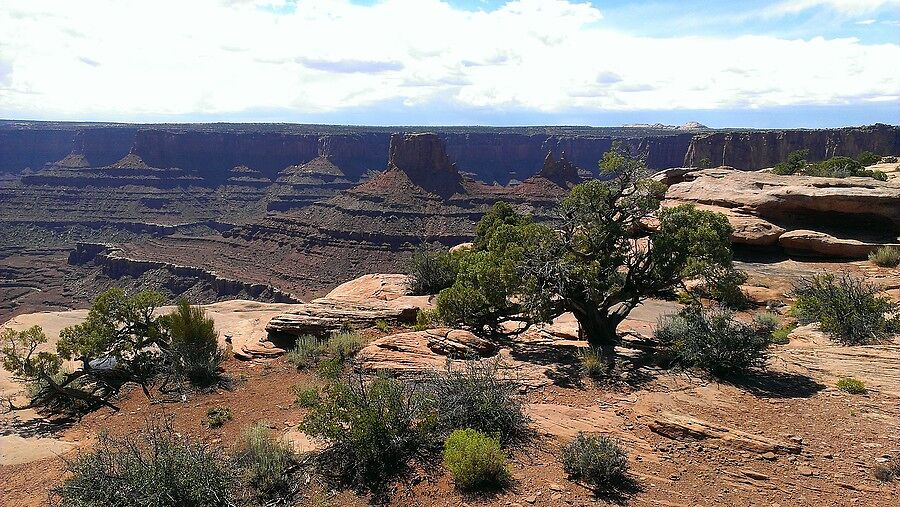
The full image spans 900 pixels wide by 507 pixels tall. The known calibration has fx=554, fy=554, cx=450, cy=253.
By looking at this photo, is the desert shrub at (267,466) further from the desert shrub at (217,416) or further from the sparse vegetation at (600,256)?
the sparse vegetation at (600,256)

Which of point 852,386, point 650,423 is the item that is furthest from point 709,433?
point 852,386

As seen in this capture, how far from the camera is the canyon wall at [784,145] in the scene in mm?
67312

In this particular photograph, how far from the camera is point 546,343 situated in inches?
537

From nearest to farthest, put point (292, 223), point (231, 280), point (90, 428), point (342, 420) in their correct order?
point (342, 420) < point (90, 428) < point (231, 280) < point (292, 223)

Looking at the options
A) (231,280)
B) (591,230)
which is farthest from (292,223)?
(591,230)

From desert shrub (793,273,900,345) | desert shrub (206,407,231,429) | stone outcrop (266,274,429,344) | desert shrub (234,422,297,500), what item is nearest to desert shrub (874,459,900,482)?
desert shrub (793,273,900,345)

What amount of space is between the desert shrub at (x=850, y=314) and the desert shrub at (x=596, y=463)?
738 cm

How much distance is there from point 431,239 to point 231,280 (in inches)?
1043

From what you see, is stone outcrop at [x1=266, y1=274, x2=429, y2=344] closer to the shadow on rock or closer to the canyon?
the shadow on rock

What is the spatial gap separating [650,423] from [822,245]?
1413 centimetres

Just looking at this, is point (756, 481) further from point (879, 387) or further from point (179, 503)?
point (179, 503)

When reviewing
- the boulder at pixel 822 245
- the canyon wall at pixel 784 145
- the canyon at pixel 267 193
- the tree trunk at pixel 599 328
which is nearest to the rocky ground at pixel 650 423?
the tree trunk at pixel 599 328

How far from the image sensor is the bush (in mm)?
7621

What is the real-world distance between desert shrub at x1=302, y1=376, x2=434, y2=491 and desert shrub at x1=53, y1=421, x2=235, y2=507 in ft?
4.91
